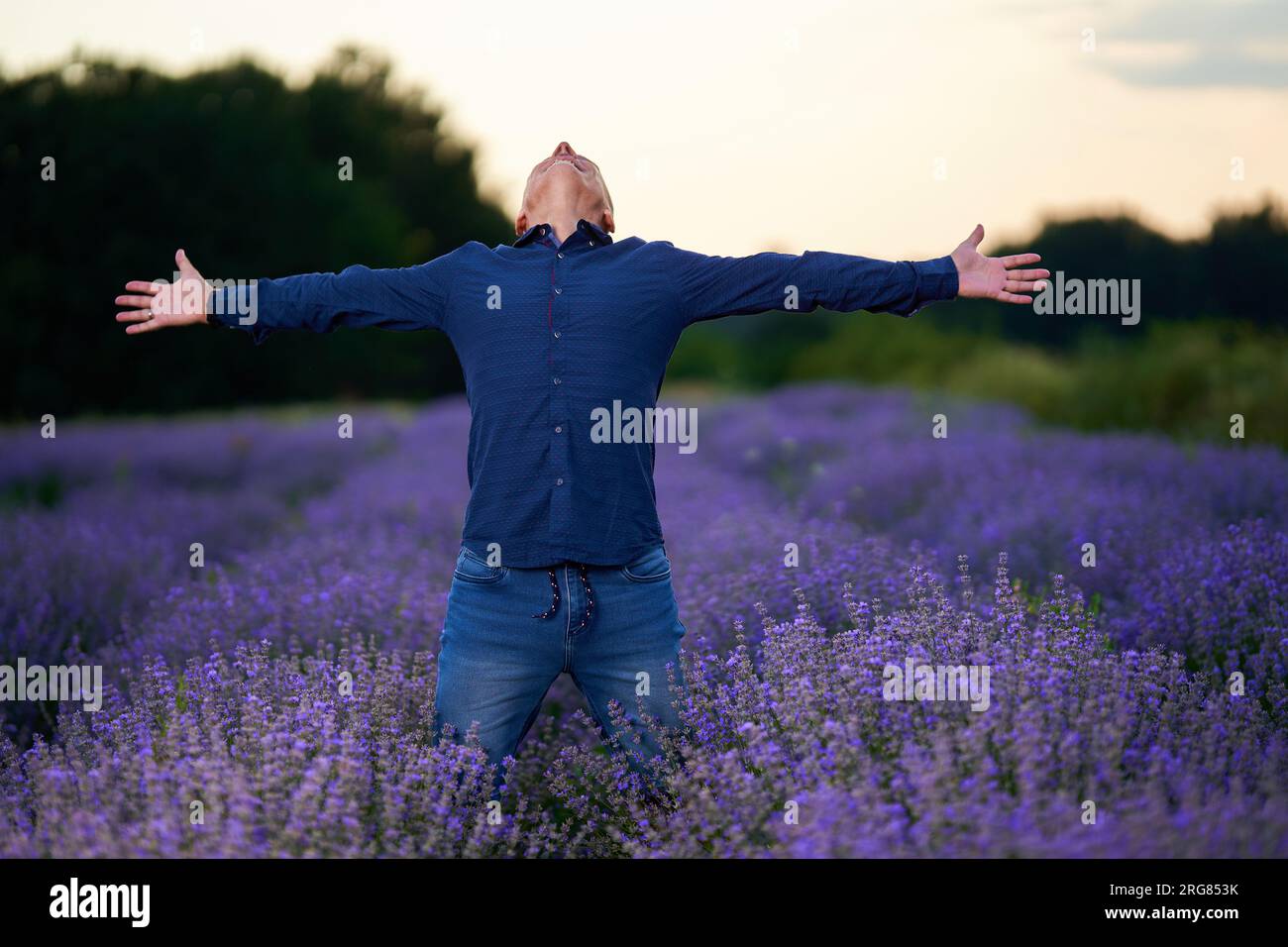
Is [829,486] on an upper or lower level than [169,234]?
lower

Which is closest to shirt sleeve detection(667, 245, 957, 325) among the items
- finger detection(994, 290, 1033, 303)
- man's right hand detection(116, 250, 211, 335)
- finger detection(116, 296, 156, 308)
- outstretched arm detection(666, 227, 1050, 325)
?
outstretched arm detection(666, 227, 1050, 325)

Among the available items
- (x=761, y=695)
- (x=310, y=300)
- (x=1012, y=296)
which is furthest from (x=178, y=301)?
(x=1012, y=296)

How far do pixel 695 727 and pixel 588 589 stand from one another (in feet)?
1.43

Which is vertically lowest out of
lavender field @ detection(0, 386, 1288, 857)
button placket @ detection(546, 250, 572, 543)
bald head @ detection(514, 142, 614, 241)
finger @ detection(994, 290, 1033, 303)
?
lavender field @ detection(0, 386, 1288, 857)

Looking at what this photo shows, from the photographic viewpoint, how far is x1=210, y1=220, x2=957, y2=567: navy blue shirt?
271 cm

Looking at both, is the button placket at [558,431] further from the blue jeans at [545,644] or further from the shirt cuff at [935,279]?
the shirt cuff at [935,279]

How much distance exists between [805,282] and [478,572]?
108cm

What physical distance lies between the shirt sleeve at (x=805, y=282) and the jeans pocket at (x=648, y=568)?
24.2 inches

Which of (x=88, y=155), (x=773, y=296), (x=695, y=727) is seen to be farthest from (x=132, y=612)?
(x=88, y=155)

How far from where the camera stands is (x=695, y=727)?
9.03ft

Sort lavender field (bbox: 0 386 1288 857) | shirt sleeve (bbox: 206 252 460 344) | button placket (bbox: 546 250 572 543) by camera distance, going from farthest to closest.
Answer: shirt sleeve (bbox: 206 252 460 344) → button placket (bbox: 546 250 572 543) → lavender field (bbox: 0 386 1288 857)

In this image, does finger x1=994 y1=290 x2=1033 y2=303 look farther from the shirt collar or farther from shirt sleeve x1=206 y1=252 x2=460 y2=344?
shirt sleeve x1=206 y1=252 x2=460 y2=344
